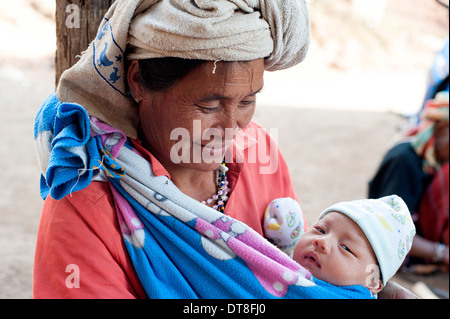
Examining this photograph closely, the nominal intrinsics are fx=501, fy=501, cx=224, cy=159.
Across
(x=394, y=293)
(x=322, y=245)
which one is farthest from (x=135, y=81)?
(x=394, y=293)

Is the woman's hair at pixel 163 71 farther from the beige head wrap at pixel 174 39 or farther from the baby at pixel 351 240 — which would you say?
the baby at pixel 351 240

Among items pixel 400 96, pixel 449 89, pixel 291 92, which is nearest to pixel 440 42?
pixel 400 96

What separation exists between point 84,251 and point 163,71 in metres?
0.60

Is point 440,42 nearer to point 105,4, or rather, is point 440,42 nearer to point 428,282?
point 428,282

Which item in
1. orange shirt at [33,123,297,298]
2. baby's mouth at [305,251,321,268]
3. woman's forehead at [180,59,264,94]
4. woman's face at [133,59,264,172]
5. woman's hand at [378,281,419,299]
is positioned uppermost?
woman's forehead at [180,59,264,94]

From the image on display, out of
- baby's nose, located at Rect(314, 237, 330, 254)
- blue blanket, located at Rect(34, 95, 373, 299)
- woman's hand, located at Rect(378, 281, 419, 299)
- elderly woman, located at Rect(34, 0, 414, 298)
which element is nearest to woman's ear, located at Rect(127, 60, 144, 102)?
elderly woman, located at Rect(34, 0, 414, 298)

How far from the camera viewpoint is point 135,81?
65.4 inches

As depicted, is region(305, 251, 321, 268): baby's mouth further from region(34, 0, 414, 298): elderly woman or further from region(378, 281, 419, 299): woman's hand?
region(378, 281, 419, 299): woman's hand

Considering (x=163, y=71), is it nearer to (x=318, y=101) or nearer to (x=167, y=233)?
(x=167, y=233)

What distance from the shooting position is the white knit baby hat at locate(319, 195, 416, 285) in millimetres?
1849

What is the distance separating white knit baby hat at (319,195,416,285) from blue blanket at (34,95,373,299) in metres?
0.31

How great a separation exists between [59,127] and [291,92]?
Answer: 29.0 feet

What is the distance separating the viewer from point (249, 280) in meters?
1.58

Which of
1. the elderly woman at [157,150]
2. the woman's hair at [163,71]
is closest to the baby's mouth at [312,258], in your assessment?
the elderly woman at [157,150]
